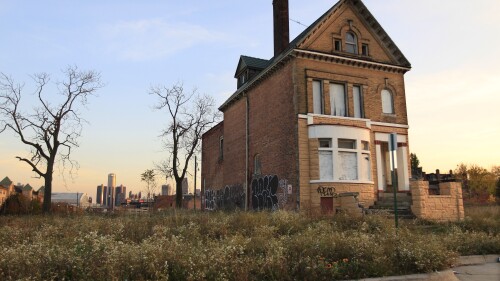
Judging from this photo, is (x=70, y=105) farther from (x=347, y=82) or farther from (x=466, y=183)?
(x=466, y=183)

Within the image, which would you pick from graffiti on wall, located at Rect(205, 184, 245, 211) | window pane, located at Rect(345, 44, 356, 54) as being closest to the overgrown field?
window pane, located at Rect(345, 44, 356, 54)

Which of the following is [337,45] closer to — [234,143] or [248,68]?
[248,68]

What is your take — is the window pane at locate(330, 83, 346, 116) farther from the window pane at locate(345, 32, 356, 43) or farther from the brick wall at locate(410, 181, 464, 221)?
the brick wall at locate(410, 181, 464, 221)

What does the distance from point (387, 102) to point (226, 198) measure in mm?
14237

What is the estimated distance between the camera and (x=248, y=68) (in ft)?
98.6

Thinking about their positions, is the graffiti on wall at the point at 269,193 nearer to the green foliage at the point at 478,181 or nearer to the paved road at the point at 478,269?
the paved road at the point at 478,269

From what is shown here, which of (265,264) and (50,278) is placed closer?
(50,278)

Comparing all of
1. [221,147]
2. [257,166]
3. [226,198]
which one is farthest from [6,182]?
[257,166]

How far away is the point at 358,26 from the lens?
959 inches

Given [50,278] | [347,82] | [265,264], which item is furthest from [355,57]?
[50,278]

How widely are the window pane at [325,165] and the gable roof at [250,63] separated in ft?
36.2

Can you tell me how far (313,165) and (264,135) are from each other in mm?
5091

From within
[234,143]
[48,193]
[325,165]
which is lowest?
[48,193]

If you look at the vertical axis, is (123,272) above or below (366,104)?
below
